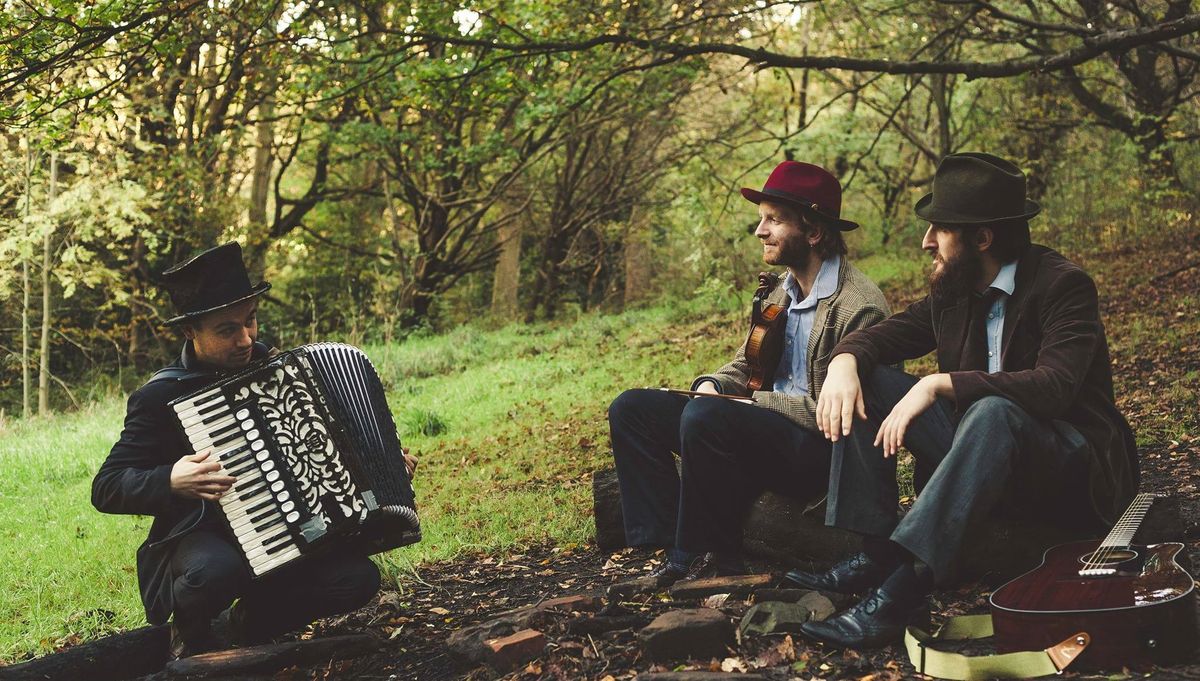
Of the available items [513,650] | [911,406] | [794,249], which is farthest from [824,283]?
[513,650]

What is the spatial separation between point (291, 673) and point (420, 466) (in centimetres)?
422

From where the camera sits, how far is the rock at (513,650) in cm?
336

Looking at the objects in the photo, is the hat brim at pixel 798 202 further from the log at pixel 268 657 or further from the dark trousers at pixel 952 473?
the log at pixel 268 657

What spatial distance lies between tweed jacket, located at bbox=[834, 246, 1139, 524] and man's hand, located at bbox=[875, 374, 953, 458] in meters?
0.05

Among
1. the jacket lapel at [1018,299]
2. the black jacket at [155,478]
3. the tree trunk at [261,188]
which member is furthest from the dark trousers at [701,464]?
the tree trunk at [261,188]

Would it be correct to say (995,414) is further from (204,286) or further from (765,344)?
(204,286)

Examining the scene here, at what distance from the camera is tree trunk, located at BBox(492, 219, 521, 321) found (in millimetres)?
17109

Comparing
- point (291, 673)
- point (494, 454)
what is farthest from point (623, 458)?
point (494, 454)

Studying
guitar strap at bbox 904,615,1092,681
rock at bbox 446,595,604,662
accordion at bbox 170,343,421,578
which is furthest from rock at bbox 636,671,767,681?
accordion at bbox 170,343,421,578

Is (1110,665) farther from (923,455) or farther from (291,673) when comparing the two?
(291,673)

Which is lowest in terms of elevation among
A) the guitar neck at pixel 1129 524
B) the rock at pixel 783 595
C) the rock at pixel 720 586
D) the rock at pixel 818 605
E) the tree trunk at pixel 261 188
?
the rock at pixel 720 586

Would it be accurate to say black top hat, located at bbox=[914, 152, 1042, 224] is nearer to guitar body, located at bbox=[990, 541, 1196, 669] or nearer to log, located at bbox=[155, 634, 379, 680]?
guitar body, located at bbox=[990, 541, 1196, 669]

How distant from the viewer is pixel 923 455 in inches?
133

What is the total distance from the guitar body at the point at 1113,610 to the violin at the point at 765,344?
1393mm
